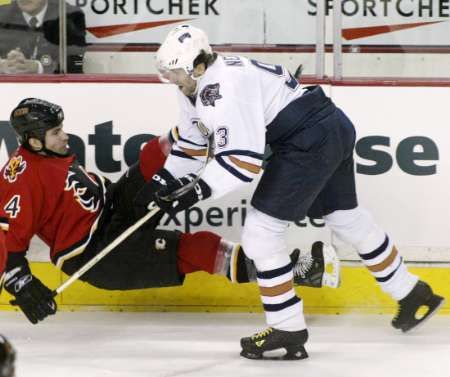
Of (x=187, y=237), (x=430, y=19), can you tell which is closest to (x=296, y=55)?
(x=430, y=19)

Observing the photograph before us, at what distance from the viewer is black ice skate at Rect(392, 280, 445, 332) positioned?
3.24m

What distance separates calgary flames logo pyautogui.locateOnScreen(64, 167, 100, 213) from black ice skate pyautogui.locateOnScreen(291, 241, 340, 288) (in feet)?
2.22

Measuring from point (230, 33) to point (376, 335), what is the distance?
116 cm

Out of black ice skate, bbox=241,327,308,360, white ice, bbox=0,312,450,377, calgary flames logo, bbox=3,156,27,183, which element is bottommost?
white ice, bbox=0,312,450,377

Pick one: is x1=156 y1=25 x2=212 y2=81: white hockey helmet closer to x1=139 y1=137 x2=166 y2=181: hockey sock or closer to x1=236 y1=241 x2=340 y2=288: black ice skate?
x1=139 y1=137 x2=166 y2=181: hockey sock

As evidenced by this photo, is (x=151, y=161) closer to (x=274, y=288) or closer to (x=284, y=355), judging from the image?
(x=274, y=288)

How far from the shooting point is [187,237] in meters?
3.32

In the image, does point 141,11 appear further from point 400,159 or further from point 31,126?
point 400,159

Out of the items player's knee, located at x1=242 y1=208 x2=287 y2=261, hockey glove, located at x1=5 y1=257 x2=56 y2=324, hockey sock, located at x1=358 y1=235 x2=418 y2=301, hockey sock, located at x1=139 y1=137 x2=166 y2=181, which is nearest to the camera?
player's knee, located at x1=242 y1=208 x2=287 y2=261

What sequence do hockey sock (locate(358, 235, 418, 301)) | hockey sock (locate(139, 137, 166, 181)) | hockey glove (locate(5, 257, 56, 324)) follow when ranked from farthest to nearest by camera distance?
hockey sock (locate(139, 137, 166, 181))
hockey sock (locate(358, 235, 418, 301))
hockey glove (locate(5, 257, 56, 324))

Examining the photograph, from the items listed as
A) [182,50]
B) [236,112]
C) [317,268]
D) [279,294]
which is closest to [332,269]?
[317,268]

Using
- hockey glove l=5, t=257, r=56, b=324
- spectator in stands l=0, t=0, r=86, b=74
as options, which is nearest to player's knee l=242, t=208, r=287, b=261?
hockey glove l=5, t=257, r=56, b=324

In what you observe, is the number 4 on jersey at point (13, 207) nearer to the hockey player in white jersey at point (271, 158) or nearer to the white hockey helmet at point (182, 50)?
the hockey player in white jersey at point (271, 158)

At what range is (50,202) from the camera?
320 cm
